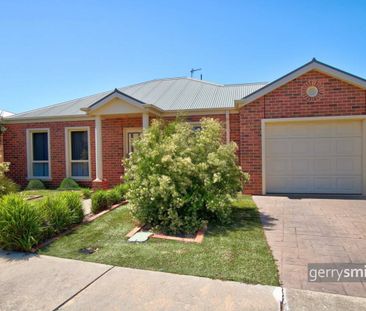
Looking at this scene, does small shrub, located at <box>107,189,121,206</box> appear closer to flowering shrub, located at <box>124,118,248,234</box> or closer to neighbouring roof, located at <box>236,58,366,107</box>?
flowering shrub, located at <box>124,118,248,234</box>

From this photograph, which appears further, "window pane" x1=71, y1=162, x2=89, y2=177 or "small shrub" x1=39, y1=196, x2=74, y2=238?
"window pane" x1=71, y1=162, x2=89, y2=177

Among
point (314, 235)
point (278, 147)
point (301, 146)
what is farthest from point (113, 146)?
point (314, 235)

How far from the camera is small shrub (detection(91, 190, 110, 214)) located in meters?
6.57

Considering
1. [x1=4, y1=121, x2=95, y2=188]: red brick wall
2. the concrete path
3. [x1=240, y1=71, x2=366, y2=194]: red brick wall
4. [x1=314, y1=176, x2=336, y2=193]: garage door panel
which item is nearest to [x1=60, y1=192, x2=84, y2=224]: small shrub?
the concrete path

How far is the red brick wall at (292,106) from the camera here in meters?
8.48

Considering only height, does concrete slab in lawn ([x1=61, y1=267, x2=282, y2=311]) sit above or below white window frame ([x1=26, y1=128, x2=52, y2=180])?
below

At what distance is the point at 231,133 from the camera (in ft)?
33.4

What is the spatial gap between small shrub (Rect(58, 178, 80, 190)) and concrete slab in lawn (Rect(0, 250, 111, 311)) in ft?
22.8

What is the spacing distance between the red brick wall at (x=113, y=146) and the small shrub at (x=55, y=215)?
222 inches

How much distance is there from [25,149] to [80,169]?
9.02 feet

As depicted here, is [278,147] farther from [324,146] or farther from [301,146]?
[324,146]

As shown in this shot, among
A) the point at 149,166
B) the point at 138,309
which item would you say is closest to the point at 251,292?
the point at 138,309

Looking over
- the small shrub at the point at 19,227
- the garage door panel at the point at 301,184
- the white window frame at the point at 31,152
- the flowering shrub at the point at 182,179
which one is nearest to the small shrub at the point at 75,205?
the small shrub at the point at 19,227

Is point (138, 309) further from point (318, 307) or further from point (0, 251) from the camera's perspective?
point (0, 251)
